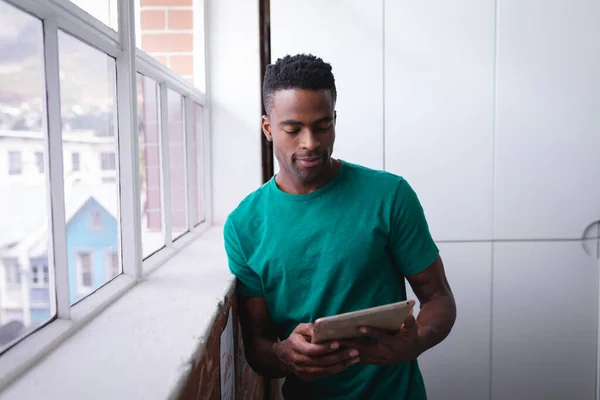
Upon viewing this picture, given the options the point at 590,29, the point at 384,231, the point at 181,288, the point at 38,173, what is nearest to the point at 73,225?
the point at 38,173

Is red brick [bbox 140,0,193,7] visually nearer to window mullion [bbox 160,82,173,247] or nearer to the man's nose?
window mullion [bbox 160,82,173,247]

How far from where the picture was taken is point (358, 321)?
899 mm

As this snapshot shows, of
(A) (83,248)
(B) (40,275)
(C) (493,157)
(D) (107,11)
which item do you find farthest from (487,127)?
(B) (40,275)

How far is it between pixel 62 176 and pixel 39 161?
0.05m

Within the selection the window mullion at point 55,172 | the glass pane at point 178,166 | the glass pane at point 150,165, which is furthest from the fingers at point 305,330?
the glass pane at point 178,166

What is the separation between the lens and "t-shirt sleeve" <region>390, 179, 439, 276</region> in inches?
44.9

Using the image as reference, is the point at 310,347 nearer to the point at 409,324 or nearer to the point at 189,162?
the point at 409,324

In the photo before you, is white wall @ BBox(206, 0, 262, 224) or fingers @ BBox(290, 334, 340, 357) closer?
fingers @ BBox(290, 334, 340, 357)

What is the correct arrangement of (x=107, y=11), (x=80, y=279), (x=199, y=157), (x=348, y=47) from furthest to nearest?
(x=199, y=157) < (x=348, y=47) < (x=107, y=11) < (x=80, y=279)

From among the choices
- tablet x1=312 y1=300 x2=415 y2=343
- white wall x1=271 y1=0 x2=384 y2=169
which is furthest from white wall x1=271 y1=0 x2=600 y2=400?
tablet x1=312 y1=300 x2=415 y2=343

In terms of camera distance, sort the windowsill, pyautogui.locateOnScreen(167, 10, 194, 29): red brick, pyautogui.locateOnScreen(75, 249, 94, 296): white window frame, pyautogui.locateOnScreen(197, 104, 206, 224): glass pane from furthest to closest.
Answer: pyautogui.locateOnScreen(197, 104, 206, 224): glass pane → pyautogui.locateOnScreen(167, 10, 194, 29): red brick → pyautogui.locateOnScreen(75, 249, 94, 296): white window frame → the windowsill

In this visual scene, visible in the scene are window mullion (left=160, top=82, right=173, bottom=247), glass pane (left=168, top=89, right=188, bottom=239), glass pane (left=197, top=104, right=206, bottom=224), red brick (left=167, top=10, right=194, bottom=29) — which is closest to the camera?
window mullion (left=160, top=82, right=173, bottom=247)

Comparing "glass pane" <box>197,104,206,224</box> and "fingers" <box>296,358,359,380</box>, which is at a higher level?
"glass pane" <box>197,104,206,224</box>

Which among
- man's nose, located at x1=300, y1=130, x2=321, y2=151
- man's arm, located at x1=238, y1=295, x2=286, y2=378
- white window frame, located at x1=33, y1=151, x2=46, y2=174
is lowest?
man's arm, located at x1=238, y1=295, x2=286, y2=378
